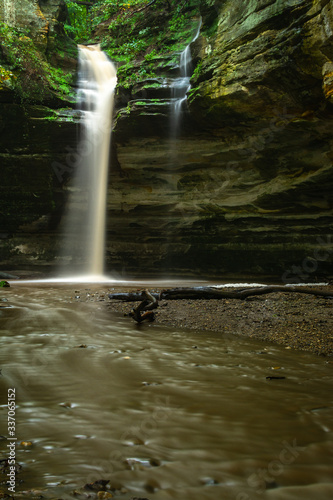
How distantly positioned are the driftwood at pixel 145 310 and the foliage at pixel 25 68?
11.7 metres

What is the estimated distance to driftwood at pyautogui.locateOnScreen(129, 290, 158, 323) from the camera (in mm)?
4977

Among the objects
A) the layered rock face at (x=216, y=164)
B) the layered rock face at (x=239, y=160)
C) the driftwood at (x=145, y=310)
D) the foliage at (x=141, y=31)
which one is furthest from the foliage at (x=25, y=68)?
the driftwood at (x=145, y=310)

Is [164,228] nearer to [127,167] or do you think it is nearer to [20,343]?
[127,167]

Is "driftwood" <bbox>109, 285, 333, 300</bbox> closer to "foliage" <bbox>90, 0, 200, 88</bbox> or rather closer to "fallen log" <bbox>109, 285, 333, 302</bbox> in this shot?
"fallen log" <bbox>109, 285, 333, 302</bbox>

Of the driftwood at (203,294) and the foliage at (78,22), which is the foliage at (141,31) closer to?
the foliage at (78,22)

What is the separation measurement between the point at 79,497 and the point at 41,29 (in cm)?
1886

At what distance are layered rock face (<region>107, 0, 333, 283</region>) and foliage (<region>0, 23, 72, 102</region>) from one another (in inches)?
151

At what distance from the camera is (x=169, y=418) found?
6.41ft

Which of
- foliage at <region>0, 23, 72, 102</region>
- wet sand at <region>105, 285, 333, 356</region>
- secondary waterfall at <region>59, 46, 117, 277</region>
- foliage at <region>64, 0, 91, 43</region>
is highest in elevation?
foliage at <region>64, 0, 91, 43</region>

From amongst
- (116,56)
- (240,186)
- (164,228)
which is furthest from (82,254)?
(116,56)

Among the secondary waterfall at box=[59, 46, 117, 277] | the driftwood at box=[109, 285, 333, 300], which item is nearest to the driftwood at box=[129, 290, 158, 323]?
the driftwood at box=[109, 285, 333, 300]

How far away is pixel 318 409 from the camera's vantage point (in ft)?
6.93

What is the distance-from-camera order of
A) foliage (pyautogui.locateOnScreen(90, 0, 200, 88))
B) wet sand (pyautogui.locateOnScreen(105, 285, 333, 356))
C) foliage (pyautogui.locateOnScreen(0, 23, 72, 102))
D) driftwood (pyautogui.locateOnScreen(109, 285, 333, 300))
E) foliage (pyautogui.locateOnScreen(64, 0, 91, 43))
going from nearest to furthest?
wet sand (pyautogui.locateOnScreen(105, 285, 333, 356)) < driftwood (pyautogui.locateOnScreen(109, 285, 333, 300)) < foliage (pyautogui.locateOnScreen(0, 23, 72, 102)) < foliage (pyautogui.locateOnScreen(90, 0, 200, 88)) < foliage (pyautogui.locateOnScreen(64, 0, 91, 43))

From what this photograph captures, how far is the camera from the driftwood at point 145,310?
16.3ft
